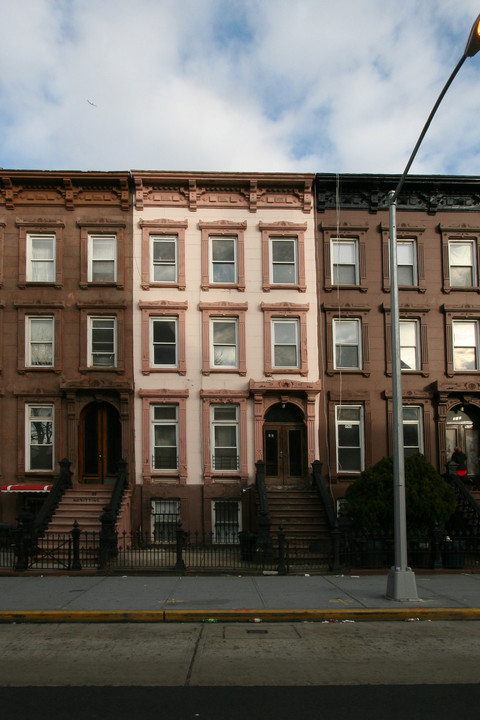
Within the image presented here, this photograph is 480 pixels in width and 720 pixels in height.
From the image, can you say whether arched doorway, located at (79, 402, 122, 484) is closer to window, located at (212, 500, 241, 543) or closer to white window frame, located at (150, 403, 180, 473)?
white window frame, located at (150, 403, 180, 473)

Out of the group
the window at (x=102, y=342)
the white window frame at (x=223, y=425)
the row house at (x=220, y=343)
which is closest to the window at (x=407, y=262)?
the row house at (x=220, y=343)

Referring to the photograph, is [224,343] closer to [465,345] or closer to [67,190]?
[67,190]

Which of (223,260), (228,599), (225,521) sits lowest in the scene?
(228,599)

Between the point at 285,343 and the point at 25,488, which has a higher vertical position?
the point at 285,343

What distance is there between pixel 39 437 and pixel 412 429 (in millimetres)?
11978

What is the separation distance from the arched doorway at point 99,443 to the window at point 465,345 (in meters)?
11.3

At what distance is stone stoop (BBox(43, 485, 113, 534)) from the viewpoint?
19641 millimetres

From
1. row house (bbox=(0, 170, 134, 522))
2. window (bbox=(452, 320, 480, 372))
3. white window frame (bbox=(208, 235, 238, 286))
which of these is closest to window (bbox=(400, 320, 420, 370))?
window (bbox=(452, 320, 480, 372))

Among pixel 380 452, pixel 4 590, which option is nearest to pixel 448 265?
pixel 380 452

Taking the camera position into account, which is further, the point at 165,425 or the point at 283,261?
the point at 283,261

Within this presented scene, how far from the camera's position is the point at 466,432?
23516 mm

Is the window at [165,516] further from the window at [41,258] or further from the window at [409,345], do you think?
the window at [409,345]

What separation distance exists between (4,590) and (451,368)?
1538 cm

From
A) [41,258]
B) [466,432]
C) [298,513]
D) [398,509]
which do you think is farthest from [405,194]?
[398,509]
